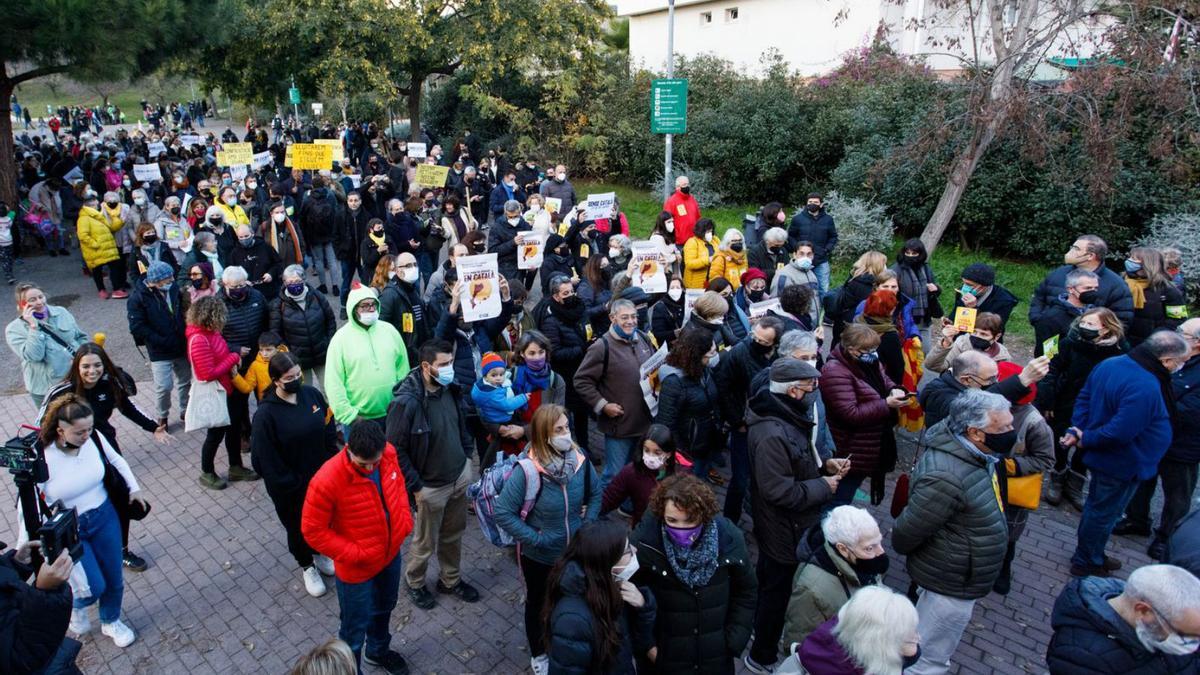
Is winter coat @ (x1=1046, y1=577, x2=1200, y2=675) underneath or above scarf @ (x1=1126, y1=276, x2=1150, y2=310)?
underneath

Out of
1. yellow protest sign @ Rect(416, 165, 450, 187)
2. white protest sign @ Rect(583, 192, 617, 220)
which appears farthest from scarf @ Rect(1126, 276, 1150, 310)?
yellow protest sign @ Rect(416, 165, 450, 187)

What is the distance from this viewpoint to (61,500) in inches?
178

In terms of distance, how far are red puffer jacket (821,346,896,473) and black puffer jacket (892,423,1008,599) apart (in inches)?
38.0

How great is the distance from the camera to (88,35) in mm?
13055

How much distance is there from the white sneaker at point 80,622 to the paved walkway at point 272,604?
8 centimetres

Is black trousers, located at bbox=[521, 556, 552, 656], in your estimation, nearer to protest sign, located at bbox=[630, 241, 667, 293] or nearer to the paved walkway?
the paved walkway

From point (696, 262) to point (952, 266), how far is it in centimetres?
687

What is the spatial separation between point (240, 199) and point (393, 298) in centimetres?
765

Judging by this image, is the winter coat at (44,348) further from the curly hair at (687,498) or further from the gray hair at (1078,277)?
the gray hair at (1078,277)

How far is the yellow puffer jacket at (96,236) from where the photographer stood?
475 inches

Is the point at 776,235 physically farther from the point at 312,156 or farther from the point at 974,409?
the point at 312,156

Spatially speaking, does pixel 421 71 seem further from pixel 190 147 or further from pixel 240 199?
pixel 240 199

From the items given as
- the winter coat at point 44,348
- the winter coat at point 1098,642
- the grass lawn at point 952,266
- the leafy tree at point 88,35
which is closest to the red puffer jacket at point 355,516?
the winter coat at point 1098,642

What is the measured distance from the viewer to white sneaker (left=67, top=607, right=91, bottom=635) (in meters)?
5.06
